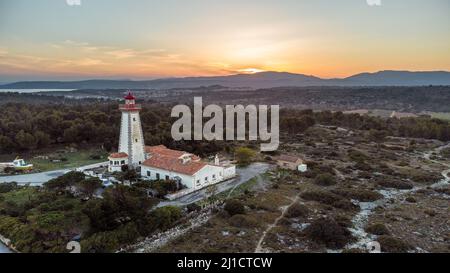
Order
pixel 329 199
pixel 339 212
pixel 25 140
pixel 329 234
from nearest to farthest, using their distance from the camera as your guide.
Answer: pixel 329 234
pixel 339 212
pixel 329 199
pixel 25 140

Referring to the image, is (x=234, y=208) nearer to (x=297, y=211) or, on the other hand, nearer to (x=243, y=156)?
(x=297, y=211)

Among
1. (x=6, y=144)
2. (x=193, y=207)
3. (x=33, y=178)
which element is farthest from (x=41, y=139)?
(x=193, y=207)

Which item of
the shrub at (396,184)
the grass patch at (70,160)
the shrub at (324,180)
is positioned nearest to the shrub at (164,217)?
the shrub at (324,180)

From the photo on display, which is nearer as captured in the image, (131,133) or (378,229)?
(378,229)

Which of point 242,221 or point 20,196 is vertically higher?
point 20,196

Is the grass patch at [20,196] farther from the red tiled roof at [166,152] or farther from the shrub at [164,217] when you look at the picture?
the red tiled roof at [166,152]

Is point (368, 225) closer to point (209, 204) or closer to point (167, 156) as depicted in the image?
point (209, 204)
